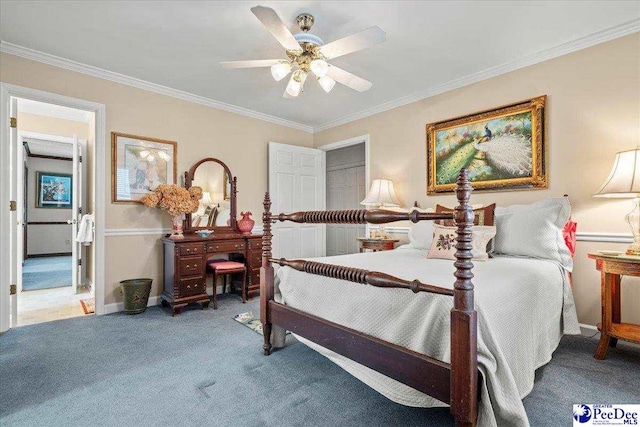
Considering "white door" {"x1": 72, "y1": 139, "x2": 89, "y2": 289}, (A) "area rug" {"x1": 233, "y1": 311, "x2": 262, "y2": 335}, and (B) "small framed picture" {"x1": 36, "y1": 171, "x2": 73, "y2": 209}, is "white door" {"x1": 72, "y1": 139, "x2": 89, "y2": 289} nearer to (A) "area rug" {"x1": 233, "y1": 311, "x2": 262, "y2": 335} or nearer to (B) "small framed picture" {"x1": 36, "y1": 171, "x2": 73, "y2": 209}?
(A) "area rug" {"x1": 233, "y1": 311, "x2": 262, "y2": 335}

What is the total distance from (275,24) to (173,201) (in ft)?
7.33

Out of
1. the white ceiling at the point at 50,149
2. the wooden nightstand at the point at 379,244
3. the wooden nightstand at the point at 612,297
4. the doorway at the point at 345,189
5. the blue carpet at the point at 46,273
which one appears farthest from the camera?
the white ceiling at the point at 50,149

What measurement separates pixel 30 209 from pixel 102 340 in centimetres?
677

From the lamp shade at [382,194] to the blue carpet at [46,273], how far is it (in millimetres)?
4622

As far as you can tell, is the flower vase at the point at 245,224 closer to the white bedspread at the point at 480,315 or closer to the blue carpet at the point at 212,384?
the blue carpet at the point at 212,384

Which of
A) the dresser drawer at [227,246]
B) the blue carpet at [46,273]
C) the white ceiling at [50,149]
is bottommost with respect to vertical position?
the blue carpet at [46,273]

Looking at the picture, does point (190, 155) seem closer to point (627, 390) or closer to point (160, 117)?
point (160, 117)

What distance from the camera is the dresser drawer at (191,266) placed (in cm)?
331

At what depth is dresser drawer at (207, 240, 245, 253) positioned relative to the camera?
355 cm

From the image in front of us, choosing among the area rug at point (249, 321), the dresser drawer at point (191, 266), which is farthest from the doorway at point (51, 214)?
the area rug at point (249, 321)

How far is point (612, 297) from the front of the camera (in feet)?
7.24

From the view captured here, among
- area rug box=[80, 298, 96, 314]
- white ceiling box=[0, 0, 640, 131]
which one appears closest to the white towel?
area rug box=[80, 298, 96, 314]

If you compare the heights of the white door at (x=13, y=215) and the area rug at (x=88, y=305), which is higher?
the white door at (x=13, y=215)

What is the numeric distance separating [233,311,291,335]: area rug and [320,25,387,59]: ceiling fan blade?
230 centimetres
